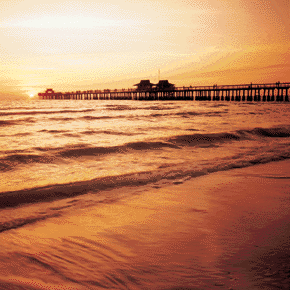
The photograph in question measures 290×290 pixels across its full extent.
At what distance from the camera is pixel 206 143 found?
988 cm

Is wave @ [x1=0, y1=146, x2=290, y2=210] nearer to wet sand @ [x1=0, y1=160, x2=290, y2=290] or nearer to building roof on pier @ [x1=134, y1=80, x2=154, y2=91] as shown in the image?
wet sand @ [x1=0, y1=160, x2=290, y2=290]

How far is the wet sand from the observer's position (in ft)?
6.94

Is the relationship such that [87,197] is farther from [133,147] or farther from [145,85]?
[145,85]

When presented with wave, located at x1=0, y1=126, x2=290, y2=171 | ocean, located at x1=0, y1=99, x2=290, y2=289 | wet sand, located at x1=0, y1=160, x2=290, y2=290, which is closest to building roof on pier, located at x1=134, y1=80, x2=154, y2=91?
wave, located at x1=0, y1=126, x2=290, y2=171

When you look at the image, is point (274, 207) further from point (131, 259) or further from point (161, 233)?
point (131, 259)

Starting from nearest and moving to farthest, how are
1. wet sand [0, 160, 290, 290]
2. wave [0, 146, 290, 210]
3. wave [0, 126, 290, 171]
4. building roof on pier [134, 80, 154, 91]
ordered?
wet sand [0, 160, 290, 290] → wave [0, 146, 290, 210] → wave [0, 126, 290, 171] → building roof on pier [134, 80, 154, 91]

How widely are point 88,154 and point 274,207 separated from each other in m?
5.26

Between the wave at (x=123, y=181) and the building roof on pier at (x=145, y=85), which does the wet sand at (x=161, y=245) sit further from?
the building roof on pier at (x=145, y=85)

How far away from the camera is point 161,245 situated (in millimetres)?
2648

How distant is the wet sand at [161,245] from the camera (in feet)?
6.94

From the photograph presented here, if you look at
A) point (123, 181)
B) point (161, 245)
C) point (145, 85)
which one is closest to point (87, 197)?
point (123, 181)

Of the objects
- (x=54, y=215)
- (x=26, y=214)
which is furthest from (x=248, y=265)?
(x=26, y=214)

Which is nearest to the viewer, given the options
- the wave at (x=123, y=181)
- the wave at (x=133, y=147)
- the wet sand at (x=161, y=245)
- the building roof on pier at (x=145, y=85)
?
the wet sand at (x=161, y=245)

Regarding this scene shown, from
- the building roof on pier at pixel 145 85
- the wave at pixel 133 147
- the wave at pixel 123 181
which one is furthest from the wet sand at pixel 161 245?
the building roof on pier at pixel 145 85
